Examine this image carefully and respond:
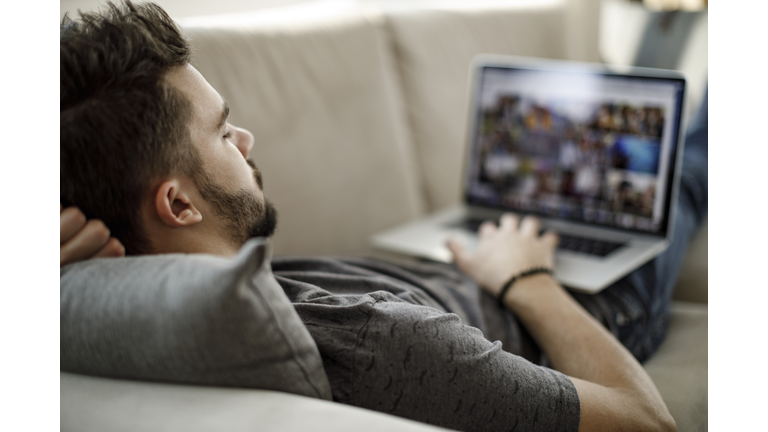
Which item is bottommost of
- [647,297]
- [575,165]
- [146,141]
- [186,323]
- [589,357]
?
[647,297]

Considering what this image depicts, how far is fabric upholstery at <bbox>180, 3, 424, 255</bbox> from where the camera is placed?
1177mm

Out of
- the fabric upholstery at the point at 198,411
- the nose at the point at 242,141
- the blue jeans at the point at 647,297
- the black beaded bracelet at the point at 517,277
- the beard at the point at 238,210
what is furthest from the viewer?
the blue jeans at the point at 647,297

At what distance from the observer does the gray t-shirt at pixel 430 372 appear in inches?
22.3

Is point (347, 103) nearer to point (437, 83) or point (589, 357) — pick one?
point (437, 83)

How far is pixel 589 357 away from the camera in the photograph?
0.79 meters

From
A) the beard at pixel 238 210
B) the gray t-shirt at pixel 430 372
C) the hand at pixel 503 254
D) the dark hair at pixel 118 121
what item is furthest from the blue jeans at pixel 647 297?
the dark hair at pixel 118 121

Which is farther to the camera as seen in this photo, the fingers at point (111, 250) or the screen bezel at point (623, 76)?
the screen bezel at point (623, 76)

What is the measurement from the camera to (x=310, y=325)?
0.62 metres

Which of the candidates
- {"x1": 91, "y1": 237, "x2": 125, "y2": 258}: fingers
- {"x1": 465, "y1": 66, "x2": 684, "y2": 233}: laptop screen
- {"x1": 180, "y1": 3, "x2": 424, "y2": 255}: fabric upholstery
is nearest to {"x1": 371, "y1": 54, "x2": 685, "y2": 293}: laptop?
{"x1": 465, "y1": 66, "x2": 684, "y2": 233}: laptop screen

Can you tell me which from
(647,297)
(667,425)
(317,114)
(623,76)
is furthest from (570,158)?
(667,425)

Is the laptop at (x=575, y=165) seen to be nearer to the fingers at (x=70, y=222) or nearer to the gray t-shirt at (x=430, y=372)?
the gray t-shirt at (x=430, y=372)

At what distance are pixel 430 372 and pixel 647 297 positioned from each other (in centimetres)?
76
